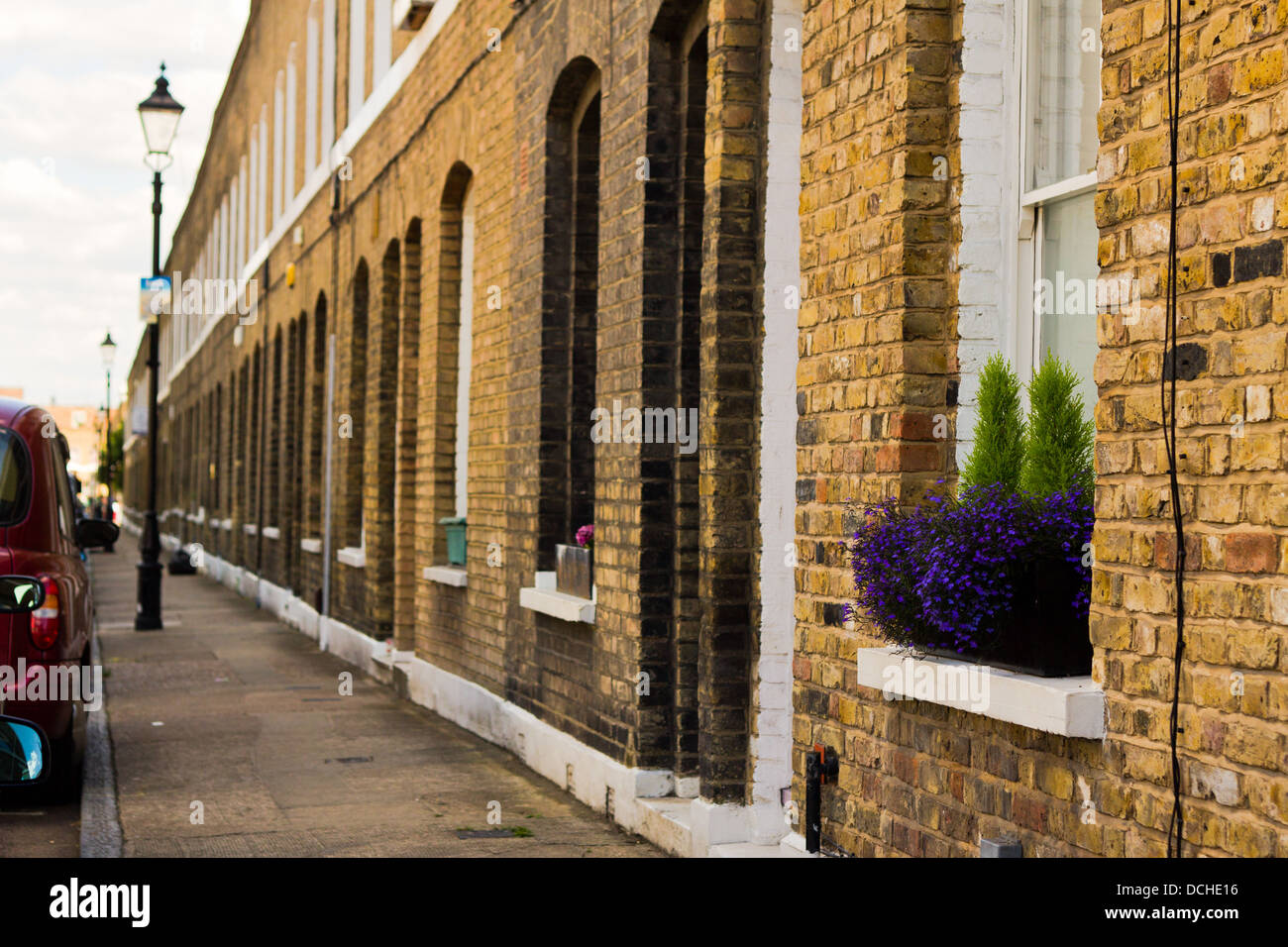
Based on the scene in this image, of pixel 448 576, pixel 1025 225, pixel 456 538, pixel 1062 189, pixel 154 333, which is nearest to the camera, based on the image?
pixel 1062 189

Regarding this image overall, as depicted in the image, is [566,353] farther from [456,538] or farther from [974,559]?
[974,559]

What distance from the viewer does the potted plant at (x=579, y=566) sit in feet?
29.5

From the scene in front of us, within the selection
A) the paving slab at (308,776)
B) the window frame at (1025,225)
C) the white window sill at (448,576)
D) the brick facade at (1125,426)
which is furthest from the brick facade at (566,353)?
the window frame at (1025,225)

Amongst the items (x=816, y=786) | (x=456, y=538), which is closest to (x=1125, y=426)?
(x=816, y=786)

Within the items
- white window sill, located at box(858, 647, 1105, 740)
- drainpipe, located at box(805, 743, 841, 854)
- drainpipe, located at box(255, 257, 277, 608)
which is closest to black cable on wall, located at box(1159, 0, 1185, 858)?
white window sill, located at box(858, 647, 1105, 740)

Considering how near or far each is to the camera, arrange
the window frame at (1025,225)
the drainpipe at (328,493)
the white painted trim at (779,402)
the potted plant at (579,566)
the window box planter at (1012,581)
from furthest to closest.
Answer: the drainpipe at (328,493) → the potted plant at (579,566) → the white painted trim at (779,402) → the window frame at (1025,225) → the window box planter at (1012,581)

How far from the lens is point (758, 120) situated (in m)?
7.05

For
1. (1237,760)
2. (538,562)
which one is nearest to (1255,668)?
(1237,760)

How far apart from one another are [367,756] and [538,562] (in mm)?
1831

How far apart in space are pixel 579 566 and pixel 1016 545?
5100 millimetres

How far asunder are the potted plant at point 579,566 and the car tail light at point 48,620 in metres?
2.81

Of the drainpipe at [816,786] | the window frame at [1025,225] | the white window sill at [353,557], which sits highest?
the window frame at [1025,225]

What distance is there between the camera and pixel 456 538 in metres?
12.6

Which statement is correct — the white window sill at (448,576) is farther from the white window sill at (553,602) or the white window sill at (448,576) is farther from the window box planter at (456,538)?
the white window sill at (553,602)
